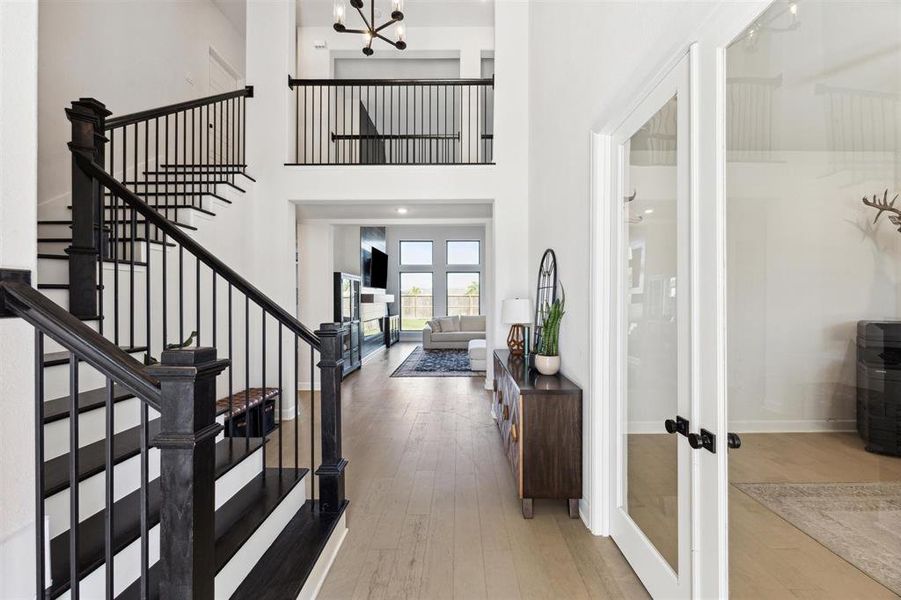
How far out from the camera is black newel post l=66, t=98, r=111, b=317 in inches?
91.7

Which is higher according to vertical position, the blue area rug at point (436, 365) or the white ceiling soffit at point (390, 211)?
the white ceiling soffit at point (390, 211)

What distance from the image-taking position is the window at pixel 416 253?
41.0 feet

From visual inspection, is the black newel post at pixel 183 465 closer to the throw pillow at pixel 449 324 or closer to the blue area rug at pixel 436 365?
the blue area rug at pixel 436 365

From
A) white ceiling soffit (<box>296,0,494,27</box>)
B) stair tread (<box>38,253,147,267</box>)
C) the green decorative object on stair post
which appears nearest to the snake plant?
the green decorative object on stair post

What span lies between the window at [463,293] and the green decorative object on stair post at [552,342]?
926 cm

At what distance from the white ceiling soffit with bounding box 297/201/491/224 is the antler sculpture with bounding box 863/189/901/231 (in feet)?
14.2

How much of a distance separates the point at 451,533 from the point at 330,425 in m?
0.88

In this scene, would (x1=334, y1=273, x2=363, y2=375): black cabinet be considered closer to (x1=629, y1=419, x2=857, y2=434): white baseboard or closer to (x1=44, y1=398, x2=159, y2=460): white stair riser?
(x1=44, y1=398, x2=159, y2=460): white stair riser

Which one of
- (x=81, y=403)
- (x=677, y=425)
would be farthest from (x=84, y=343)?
(x=677, y=425)

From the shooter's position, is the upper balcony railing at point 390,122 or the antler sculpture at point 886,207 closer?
the antler sculpture at point 886,207

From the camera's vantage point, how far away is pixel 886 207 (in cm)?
85

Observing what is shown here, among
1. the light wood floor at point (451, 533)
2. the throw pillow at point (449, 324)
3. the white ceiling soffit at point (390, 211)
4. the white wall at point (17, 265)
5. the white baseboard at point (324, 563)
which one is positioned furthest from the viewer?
the throw pillow at point (449, 324)

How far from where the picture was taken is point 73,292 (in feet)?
7.70

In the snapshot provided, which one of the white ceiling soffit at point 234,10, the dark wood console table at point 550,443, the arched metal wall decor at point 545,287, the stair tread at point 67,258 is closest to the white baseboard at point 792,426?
the dark wood console table at point 550,443
